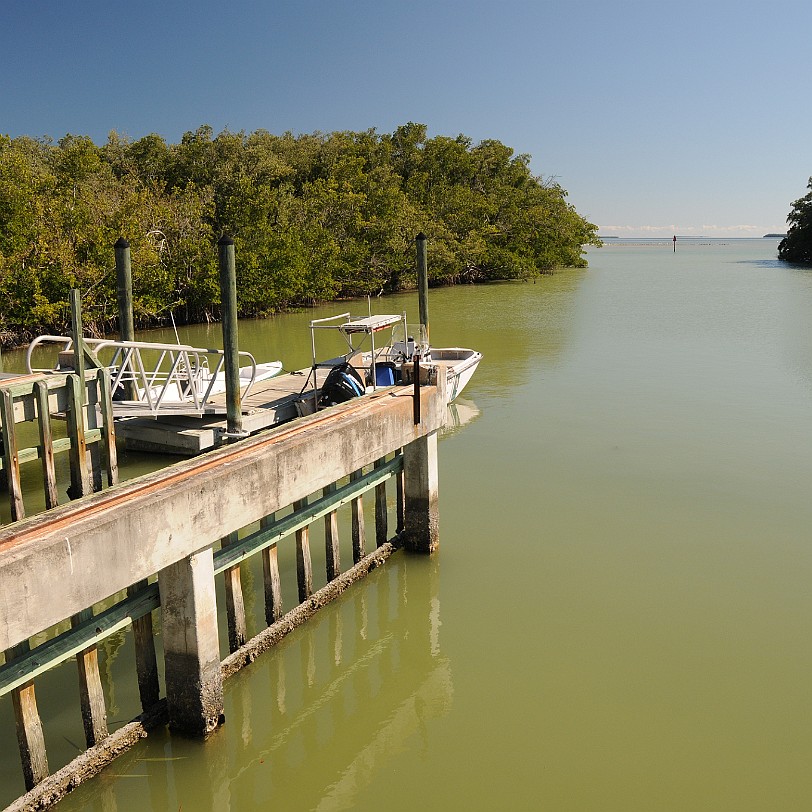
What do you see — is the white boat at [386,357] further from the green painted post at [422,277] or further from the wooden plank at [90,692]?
the wooden plank at [90,692]

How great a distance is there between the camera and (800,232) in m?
85.0

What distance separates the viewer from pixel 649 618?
27.9 ft

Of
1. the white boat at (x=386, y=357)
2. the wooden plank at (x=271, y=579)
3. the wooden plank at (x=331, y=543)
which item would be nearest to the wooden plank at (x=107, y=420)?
the wooden plank at (x=331, y=543)

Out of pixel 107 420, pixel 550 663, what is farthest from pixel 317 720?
pixel 107 420

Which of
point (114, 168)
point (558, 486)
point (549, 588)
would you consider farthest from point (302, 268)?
point (549, 588)

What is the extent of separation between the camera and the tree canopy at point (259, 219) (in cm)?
2634

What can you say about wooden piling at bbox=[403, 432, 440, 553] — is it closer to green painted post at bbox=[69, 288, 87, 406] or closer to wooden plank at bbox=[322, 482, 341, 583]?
wooden plank at bbox=[322, 482, 341, 583]

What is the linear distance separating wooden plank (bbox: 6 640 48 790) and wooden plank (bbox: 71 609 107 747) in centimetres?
34

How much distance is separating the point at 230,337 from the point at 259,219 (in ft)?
91.6

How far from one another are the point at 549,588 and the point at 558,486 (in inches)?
141

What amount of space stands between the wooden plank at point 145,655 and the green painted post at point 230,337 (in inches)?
212

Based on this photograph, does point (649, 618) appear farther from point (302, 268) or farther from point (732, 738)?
point (302, 268)

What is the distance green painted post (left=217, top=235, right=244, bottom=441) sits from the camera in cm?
1127

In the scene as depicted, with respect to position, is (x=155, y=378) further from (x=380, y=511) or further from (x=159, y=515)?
(x=159, y=515)
